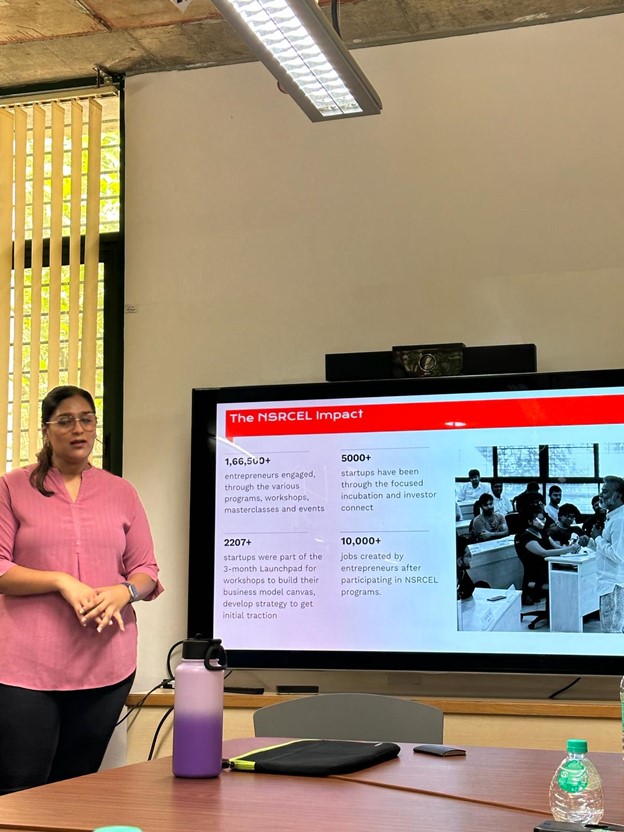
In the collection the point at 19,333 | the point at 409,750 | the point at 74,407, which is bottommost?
the point at 409,750

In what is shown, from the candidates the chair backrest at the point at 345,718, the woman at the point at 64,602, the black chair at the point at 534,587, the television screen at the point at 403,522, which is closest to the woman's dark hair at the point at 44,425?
the woman at the point at 64,602

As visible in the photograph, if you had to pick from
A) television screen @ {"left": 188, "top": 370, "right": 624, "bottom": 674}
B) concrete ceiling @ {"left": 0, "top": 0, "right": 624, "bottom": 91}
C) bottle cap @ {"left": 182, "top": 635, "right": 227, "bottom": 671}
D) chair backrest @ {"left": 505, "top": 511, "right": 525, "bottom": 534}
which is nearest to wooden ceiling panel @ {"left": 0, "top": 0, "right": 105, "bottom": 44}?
concrete ceiling @ {"left": 0, "top": 0, "right": 624, "bottom": 91}

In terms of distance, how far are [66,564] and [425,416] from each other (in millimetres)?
1337

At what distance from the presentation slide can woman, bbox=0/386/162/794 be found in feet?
1.94

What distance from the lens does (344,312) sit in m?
3.71

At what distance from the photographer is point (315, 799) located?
1.47 m

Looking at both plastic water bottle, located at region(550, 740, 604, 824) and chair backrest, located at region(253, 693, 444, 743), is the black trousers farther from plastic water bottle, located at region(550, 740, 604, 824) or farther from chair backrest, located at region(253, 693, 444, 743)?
plastic water bottle, located at region(550, 740, 604, 824)

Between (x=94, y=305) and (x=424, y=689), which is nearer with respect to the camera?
(x=424, y=689)

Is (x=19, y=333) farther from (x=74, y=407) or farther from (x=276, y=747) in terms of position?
(x=276, y=747)

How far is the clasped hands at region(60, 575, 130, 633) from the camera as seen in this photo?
8.68 feet

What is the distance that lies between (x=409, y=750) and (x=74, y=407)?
1.53m

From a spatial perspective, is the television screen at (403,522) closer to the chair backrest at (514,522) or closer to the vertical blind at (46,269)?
the chair backrest at (514,522)

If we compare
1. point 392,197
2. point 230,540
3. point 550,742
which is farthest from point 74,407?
point 550,742

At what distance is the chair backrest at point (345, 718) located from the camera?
2.26m
